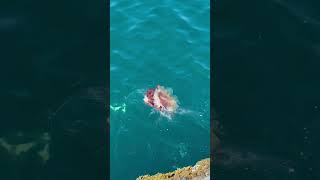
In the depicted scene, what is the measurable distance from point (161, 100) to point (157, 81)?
53.0 inches

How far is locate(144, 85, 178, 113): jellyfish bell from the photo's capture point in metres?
20.9

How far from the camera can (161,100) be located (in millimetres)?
20969

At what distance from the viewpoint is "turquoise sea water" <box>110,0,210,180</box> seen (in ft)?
63.2

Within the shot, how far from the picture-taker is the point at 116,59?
2325 cm

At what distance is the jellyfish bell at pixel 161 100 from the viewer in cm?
2094

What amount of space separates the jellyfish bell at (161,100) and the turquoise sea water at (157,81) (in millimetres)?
248

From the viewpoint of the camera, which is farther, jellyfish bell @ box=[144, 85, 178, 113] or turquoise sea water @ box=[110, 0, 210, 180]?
jellyfish bell @ box=[144, 85, 178, 113]

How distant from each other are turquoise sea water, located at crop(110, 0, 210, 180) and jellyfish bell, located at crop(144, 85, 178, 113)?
0.81 ft

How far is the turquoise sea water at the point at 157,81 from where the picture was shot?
63.2ft

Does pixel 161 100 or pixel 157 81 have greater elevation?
pixel 157 81

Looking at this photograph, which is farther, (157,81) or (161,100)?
(157,81)

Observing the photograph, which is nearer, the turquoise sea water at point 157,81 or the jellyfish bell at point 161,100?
the turquoise sea water at point 157,81
